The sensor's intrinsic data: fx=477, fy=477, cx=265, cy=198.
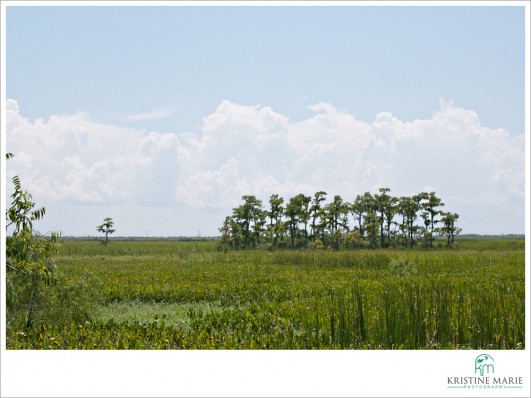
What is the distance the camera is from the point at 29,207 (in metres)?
7.34

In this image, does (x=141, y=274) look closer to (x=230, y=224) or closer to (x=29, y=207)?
(x=29, y=207)

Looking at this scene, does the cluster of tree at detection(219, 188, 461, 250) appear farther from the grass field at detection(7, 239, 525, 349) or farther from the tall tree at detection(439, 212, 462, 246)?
the grass field at detection(7, 239, 525, 349)

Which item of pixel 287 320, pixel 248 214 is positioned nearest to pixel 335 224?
pixel 248 214

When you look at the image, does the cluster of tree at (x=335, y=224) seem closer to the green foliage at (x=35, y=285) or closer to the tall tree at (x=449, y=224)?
the tall tree at (x=449, y=224)

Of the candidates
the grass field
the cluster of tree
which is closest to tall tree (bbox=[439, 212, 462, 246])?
the cluster of tree

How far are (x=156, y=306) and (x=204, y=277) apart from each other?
487 cm

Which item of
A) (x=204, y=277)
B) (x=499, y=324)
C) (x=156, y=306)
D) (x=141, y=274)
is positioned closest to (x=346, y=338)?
(x=499, y=324)
